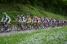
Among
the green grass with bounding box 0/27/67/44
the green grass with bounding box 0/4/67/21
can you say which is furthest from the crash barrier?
the green grass with bounding box 0/27/67/44

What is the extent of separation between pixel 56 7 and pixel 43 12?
171 inches

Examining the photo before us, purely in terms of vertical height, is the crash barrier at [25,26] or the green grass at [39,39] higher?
the crash barrier at [25,26]

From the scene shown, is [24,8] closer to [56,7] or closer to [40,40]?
[56,7]

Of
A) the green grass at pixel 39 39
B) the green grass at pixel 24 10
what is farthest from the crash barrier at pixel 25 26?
the green grass at pixel 39 39

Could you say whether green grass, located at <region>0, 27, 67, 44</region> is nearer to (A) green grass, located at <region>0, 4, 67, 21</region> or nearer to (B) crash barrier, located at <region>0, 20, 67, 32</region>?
(B) crash barrier, located at <region>0, 20, 67, 32</region>

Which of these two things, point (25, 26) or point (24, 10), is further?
point (24, 10)

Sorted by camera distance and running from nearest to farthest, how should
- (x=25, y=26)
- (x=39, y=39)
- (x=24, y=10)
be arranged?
(x=39, y=39), (x=25, y=26), (x=24, y=10)

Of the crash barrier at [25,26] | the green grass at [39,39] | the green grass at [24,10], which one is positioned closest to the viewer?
the green grass at [39,39]

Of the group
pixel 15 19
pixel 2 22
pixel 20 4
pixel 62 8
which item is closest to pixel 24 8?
pixel 20 4

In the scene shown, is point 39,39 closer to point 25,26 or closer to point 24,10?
point 25,26

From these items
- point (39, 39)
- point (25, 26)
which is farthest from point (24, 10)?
point (39, 39)

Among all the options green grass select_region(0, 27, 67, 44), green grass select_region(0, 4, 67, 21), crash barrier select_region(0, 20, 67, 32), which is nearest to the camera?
green grass select_region(0, 27, 67, 44)

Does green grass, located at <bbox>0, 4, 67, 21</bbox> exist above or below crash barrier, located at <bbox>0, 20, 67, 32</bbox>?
above

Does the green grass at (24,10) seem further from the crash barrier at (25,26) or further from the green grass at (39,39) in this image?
the green grass at (39,39)
